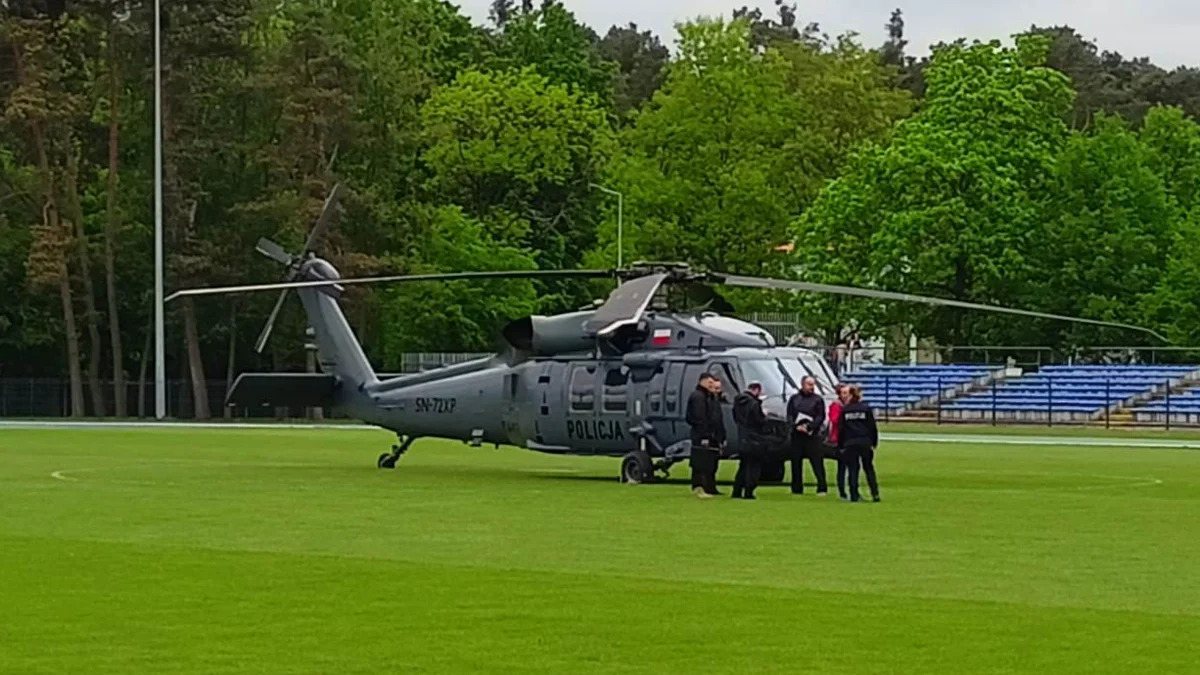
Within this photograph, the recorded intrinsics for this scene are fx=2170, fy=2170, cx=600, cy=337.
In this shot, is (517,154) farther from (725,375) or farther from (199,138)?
(725,375)

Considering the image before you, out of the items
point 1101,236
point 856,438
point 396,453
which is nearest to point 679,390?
point 856,438

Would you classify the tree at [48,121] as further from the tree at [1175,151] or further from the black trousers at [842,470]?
the black trousers at [842,470]

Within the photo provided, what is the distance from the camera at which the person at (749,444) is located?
28.6 m

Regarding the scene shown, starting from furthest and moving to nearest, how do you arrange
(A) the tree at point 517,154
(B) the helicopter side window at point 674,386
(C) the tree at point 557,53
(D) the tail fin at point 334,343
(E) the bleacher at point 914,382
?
(C) the tree at point 557,53 → (A) the tree at point 517,154 → (E) the bleacher at point 914,382 → (D) the tail fin at point 334,343 → (B) the helicopter side window at point 674,386

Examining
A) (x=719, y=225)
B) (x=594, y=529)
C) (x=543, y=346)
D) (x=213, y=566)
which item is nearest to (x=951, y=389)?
(x=719, y=225)

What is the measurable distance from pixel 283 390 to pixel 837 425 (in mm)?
12118

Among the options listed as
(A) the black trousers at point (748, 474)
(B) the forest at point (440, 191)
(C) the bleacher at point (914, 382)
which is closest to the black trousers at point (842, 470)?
(A) the black trousers at point (748, 474)

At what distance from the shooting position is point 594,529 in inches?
896

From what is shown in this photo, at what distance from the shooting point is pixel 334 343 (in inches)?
1495

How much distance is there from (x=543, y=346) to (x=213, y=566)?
15196 millimetres

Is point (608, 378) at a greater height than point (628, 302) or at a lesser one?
lesser

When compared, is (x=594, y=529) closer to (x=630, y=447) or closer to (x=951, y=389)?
(x=630, y=447)

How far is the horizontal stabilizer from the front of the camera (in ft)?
119

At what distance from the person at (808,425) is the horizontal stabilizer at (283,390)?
10.5 meters
